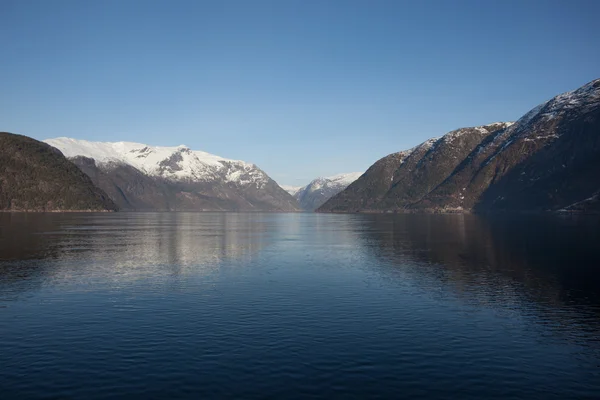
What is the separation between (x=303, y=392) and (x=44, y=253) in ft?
301

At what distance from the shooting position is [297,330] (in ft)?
143

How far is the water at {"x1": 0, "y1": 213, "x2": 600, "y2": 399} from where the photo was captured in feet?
102

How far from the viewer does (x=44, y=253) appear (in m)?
102

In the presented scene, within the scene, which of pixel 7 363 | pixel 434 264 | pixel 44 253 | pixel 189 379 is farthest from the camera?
pixel 44 253

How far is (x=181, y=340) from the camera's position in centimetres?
4012

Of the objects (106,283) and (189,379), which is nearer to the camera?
(189,379)

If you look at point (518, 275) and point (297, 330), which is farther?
point (518, 275)

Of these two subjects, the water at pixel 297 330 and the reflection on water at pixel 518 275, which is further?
the reflection on water at pixel 518 275

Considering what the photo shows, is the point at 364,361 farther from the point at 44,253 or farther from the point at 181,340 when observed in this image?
the point at 44,253

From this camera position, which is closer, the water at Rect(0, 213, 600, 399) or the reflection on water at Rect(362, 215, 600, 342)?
the water at Rect(0, 213, 600, 399)

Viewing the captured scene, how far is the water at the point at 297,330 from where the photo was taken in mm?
31031

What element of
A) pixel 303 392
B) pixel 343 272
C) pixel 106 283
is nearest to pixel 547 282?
pixel 343 272

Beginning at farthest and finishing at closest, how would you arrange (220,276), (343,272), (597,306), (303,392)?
(343,272), (220,276), (597,306), (303,392)

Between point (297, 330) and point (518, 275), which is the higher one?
point (297, 330)
